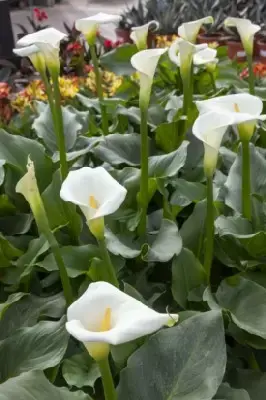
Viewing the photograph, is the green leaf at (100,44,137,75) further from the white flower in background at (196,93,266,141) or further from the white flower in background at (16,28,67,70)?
the white flower in background at (196,93,266,141)

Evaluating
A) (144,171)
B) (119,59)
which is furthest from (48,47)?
(119,59)

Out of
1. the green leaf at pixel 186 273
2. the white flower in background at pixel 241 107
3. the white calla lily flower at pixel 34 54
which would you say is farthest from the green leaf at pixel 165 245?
the white calla lily flower at pixel 34 54

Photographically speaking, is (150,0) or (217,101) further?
(150,0)

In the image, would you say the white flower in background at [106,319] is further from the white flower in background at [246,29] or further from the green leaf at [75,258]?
the white flower in background at [246,29]

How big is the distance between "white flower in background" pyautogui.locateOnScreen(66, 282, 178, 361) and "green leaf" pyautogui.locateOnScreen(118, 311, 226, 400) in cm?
9

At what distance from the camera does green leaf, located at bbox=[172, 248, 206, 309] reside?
52 centimetres

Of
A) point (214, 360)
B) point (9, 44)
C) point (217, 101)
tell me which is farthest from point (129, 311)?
point (9, 44)

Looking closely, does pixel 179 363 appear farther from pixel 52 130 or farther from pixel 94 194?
pixel 52 130

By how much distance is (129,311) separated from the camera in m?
0.32


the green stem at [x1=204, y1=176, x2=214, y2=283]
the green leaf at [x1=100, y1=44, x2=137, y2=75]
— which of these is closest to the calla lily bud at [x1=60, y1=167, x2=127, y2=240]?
the green stem at [x1=204, y1=176, x2=214, y2=283]

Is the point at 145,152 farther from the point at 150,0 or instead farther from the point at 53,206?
the point at 150,0

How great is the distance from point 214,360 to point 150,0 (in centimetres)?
256

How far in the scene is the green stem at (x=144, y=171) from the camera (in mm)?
547

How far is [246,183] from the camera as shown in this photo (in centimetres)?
54
